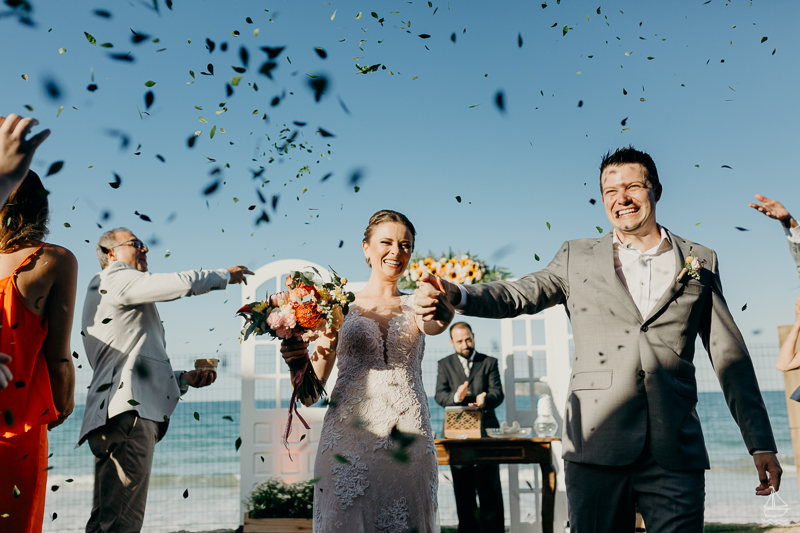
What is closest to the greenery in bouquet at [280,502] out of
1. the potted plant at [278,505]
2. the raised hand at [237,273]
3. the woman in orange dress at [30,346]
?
the potted plant at [278,505]

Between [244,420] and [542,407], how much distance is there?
330 centimetres

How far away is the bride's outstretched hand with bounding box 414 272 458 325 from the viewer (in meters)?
2.26

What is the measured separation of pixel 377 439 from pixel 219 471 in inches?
757

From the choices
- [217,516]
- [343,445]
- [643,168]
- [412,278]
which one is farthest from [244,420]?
[217,516]

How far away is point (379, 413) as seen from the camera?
282cm

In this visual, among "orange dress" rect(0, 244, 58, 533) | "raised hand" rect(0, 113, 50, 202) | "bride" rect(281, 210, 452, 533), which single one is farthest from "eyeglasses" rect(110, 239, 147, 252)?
"raised hand" rect(0, 113, 50, 202)

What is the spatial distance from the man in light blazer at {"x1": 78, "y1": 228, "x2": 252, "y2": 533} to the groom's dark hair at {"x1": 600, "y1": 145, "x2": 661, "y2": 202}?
2462mm

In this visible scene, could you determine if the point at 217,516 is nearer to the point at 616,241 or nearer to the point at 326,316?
the point at 326,316

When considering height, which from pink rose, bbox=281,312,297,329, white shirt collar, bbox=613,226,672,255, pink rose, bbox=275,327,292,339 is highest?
white shirt collar, bbox=613,226,672,255

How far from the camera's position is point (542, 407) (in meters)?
6.03

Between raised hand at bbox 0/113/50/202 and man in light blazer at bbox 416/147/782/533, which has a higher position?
raised hand at bbox 0/113/50/202

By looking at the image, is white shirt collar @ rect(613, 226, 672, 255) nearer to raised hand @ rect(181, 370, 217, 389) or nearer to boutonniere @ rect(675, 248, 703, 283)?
boutonniere @ rect(675, 248, 703, 283)

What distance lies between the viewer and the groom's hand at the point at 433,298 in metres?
2.26

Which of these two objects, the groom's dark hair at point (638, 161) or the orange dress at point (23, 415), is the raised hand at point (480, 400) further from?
the orange dress at point (23, 415)
